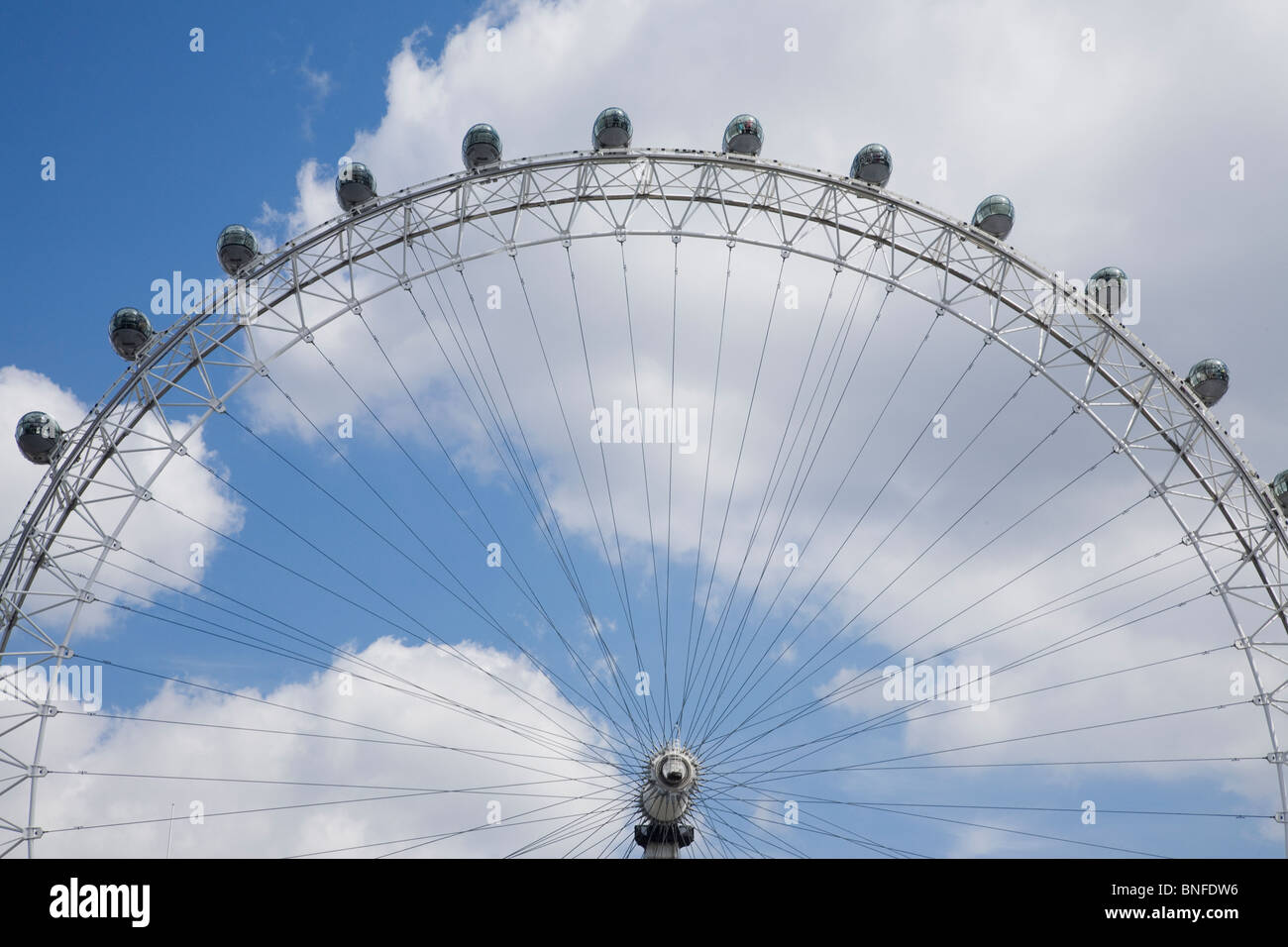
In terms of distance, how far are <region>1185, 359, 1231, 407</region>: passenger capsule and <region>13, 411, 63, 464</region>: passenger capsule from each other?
33912 millimetres

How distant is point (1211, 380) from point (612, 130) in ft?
62.9

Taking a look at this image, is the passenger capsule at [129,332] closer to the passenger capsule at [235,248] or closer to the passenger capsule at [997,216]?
the passenger capsule at [235,248]

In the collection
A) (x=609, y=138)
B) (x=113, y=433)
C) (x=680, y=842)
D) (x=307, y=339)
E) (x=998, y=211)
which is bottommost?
(x=680, y=842)

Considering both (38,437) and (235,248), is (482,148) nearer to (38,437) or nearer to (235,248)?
(235,248)

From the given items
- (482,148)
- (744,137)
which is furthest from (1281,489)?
(482,148)

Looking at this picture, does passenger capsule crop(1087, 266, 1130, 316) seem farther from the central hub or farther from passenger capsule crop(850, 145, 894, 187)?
the central hub

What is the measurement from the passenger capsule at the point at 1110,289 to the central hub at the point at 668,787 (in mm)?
18382
